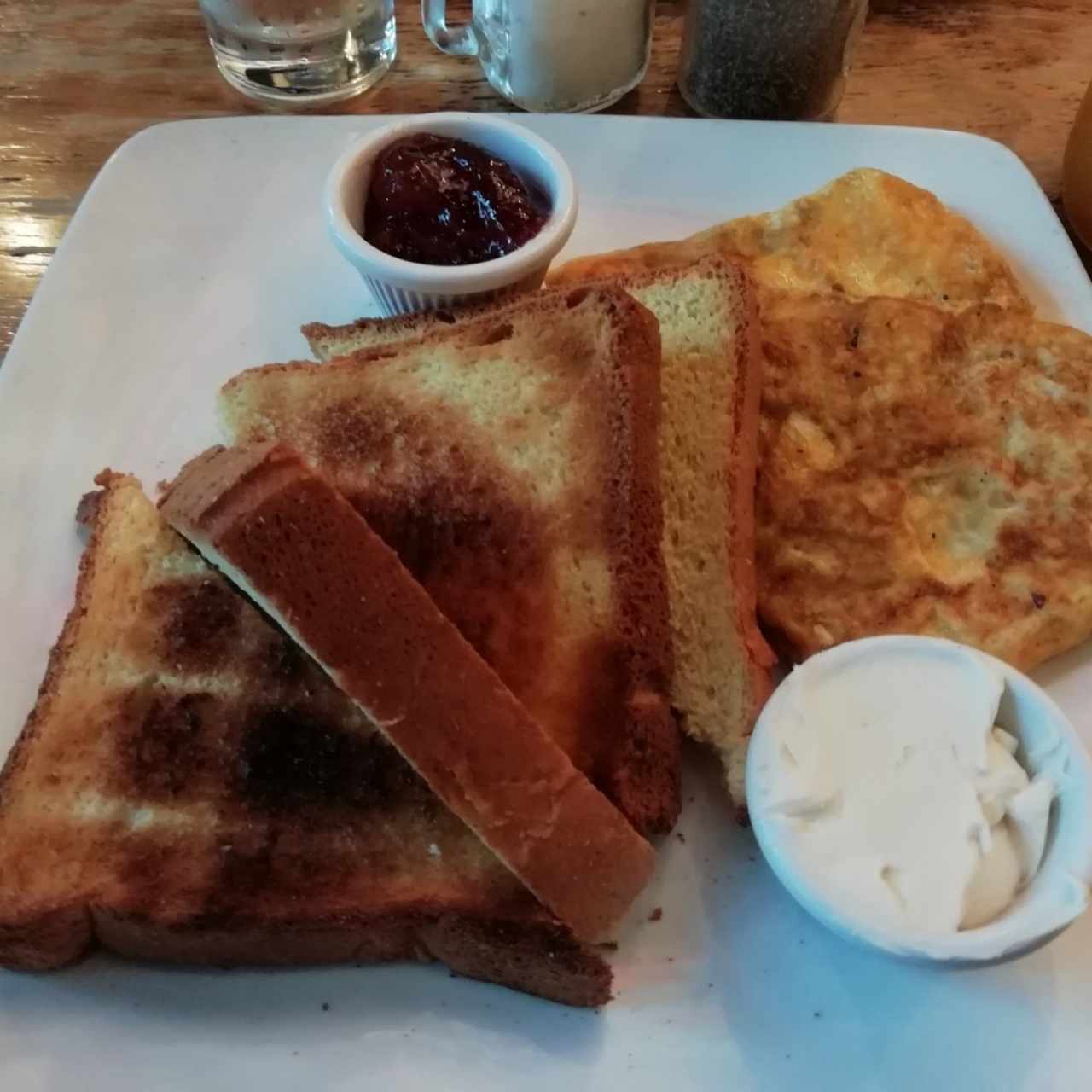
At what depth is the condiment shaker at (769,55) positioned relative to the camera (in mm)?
2709

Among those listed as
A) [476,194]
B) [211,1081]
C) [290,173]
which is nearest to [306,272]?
[290,173]

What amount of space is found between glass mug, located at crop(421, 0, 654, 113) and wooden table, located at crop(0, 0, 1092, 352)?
17 cm

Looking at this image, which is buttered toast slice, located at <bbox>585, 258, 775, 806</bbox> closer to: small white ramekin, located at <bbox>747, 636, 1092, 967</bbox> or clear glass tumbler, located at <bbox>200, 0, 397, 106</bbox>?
small white ramekin, located at <bbox>747, 636, 1092, 967</bbox>

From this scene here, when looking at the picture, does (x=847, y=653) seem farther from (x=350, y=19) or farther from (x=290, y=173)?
(x=350, y=19)

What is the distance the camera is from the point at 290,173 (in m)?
2.76

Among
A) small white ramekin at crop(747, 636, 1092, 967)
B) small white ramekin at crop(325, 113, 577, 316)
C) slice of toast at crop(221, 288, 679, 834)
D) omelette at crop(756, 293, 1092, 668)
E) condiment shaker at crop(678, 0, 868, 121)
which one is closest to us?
small white ramekin at crop(747, 636, 1092, 967)

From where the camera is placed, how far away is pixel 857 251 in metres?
2.47

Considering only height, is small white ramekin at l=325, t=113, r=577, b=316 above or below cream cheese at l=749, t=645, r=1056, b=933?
above

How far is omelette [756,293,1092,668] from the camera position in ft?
6.46

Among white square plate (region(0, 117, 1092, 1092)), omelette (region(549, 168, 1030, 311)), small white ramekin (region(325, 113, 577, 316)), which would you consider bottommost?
white square plate (region(0, 117, 1092, 1092))

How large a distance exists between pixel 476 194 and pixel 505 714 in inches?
47.3

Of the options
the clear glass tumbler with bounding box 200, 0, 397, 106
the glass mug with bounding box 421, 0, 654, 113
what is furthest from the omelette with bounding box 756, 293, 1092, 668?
the clear glass tumbler with bounding box 200, 0, 397, 106

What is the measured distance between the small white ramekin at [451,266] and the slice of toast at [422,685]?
728 millimetres

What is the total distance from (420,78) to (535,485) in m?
1.86
